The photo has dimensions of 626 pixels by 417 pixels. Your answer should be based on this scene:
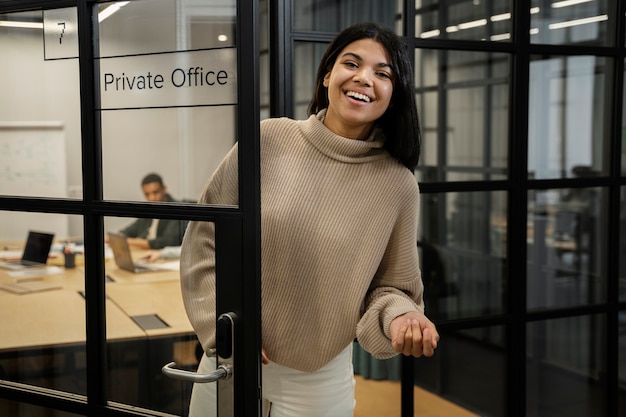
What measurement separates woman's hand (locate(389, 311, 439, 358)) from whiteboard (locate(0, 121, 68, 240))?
2.59 ft

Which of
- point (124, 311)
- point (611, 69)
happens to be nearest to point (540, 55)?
point (611, 69)

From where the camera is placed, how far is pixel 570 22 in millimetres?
2510

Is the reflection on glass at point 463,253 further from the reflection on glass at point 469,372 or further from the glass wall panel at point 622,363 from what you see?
the glass wall panel at point 622,363

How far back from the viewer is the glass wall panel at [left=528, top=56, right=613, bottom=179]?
2.49 m

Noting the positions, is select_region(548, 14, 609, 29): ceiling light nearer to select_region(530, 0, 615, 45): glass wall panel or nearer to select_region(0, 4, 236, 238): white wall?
select_region(530, 0, 615, 45): glass wall panel

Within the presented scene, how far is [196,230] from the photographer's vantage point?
159cm

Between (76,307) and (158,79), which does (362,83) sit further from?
(76,307)

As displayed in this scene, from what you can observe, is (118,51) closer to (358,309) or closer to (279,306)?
(279,306)

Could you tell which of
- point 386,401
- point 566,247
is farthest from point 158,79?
point 566,247

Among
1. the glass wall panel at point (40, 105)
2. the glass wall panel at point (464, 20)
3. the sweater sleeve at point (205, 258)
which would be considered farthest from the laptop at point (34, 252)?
the glass wall panel at point (464, 20)

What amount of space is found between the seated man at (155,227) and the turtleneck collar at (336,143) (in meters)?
0.36

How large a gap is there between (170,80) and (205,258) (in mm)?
385

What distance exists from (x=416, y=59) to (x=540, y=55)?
0.47 m

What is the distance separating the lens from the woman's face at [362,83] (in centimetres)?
169
